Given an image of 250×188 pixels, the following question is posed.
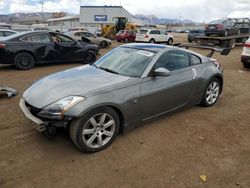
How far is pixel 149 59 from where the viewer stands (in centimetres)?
437

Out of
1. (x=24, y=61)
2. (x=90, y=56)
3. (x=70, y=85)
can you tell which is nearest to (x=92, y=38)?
(x=90, y=56)

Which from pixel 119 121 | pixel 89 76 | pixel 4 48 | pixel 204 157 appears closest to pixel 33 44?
pixel 4 48

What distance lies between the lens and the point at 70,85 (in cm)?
382

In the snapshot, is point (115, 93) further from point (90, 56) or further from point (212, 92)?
point (90, 56)

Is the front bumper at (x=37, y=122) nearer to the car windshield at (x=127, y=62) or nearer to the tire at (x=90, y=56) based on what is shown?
the car windshield at (x=127, y=62)

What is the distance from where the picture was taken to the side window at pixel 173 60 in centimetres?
448

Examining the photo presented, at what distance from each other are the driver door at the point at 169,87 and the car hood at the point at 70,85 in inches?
18.0

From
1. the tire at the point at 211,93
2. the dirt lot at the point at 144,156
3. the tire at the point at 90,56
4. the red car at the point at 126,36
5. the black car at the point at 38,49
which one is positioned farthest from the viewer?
the red car at the point at 126,36

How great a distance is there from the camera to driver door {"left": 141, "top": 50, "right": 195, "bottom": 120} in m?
4.12

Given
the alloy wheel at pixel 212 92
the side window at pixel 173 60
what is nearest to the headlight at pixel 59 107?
the side window at pixel 173 60

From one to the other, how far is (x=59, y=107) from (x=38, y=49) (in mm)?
6950

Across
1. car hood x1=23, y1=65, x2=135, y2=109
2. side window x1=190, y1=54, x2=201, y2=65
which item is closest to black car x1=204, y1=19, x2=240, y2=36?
side window x1=190, y1=54, x2=201, y2=65

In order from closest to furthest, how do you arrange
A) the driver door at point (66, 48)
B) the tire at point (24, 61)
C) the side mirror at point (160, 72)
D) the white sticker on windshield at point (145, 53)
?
the side mirror at point (160, 72) < the white sticker on windshield at point (145, 53) < the tire at point (24, 61) < the driver door at point (66, 48)

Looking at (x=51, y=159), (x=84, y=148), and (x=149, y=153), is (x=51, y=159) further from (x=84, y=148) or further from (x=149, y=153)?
(x=149, y=153)
